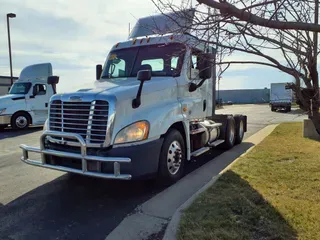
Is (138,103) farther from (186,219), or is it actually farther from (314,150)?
(314,150)

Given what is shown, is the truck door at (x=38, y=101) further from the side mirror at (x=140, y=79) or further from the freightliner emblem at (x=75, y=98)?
the side mirror at (x=140, y=79)

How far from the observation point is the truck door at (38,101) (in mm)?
14461

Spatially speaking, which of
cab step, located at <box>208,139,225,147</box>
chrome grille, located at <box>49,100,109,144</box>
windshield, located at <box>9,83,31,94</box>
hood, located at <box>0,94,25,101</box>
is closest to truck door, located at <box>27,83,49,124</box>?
windshield, located at <box>9,83,31,94</box>

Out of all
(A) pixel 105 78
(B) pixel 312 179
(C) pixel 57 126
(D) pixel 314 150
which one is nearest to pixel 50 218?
(C) pixel 57 126

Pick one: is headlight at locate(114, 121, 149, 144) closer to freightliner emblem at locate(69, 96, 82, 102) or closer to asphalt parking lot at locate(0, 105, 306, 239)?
freightliner emblem at locate(69, 96, 82, 102)

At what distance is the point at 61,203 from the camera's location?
4.46m

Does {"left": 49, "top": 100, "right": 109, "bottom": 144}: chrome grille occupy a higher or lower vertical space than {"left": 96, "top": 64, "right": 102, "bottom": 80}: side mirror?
lower

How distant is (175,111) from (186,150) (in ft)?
2.86

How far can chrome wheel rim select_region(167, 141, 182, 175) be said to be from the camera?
16.5 feet

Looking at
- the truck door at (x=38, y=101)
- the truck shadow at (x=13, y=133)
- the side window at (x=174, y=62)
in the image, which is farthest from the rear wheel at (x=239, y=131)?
the truck door at (x=38, y=101)

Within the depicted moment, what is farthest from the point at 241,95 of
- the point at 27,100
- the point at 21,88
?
the point at 27,100

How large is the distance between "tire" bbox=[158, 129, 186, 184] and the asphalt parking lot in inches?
12.0

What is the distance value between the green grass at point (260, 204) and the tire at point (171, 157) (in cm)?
76

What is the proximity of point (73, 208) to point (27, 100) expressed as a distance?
11.5 meters
